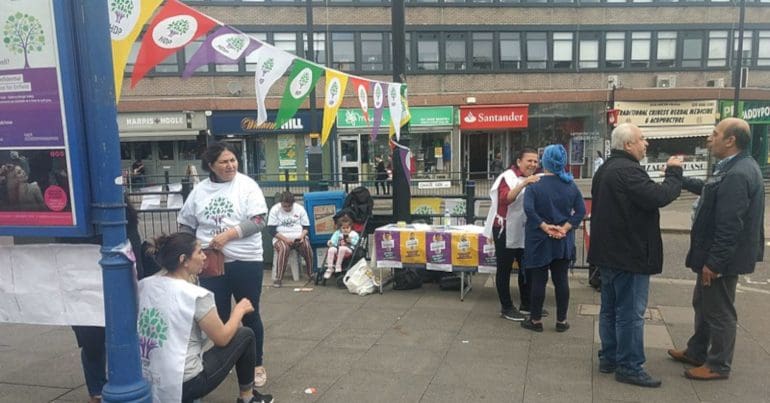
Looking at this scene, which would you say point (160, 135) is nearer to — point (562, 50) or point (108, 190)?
point (562, 50)

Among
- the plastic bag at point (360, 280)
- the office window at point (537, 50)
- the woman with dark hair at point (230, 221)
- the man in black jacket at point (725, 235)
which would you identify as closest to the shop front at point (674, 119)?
the office window at point (537, 50)

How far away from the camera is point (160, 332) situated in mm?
2947

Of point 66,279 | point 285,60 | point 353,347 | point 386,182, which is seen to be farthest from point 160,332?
point 386,182

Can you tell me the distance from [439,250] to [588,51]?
23.7 metres

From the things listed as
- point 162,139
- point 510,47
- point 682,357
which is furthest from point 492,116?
point 682,357

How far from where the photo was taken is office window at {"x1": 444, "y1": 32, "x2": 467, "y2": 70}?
26172 mm

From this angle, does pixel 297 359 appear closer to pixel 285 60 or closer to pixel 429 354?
pixel 429 354

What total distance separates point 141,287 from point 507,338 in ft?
10.7

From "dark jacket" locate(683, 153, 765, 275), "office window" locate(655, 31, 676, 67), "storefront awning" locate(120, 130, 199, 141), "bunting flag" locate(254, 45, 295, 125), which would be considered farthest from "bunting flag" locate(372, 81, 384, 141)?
"office window" locate(655, 31, 676, 67)

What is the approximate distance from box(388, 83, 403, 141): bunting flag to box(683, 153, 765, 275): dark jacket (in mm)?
3911

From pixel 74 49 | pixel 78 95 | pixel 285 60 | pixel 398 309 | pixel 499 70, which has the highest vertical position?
pixel 499 70

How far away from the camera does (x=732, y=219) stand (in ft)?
12.1

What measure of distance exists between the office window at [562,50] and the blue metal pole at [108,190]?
86.8 ft

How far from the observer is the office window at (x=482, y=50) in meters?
26.3
